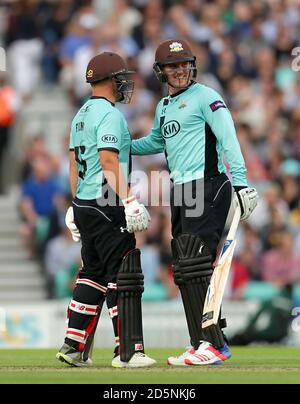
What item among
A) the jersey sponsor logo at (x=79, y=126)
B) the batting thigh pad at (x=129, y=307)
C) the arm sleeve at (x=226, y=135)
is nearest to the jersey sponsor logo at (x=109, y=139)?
the jersey sponsor logo at (x=79, y=126)

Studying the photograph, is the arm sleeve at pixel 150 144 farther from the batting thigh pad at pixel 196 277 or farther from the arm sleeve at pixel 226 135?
the batting thigh pad at pixel 196 277

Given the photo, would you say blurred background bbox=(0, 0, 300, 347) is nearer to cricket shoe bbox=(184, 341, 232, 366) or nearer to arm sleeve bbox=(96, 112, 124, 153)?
cricket shoe bbox=(184, 341, 232, 366)

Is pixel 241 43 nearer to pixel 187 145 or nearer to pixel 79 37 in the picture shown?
pixel 79 37

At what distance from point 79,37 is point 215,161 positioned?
9.92 metres

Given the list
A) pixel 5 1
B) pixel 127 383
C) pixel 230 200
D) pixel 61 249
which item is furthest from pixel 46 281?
pixel 127 383

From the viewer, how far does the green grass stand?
26.2 feet

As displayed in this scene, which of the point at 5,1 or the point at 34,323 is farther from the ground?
the point at 5,1

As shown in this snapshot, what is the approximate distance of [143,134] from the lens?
16.9 meters
